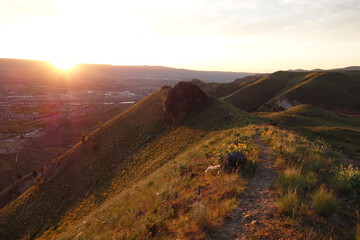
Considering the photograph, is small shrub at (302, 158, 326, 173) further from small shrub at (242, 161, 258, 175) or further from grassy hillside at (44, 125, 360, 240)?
small shrub at (242, 161, 258, 175)

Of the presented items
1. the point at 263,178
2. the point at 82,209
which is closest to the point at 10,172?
the point at 82,209

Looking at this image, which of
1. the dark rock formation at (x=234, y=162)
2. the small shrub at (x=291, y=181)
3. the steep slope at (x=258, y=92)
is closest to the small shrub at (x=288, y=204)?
the small shrub at (x=291, y=181)

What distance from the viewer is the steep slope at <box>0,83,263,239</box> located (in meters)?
22.9

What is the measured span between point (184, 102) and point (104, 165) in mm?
15160

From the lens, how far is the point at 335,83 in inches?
3784

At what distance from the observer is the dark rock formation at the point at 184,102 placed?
33.0 metres

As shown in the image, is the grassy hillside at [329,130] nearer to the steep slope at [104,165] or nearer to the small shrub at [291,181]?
the steep slope at [104,165]

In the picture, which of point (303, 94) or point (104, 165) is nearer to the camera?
point (104, 165)

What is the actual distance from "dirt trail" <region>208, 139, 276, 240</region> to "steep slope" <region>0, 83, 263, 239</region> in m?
14.0

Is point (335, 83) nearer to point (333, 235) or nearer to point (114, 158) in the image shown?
point (114, 158)

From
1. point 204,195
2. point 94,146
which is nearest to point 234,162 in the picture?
point 204,195

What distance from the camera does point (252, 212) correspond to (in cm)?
679

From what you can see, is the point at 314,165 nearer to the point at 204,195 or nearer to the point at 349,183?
the point at 349,183

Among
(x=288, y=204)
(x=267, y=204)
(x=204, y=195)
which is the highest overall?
(x=288, y=204)
